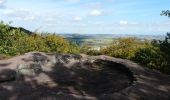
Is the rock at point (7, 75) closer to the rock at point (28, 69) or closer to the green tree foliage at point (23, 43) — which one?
the rock at point (28, 69)

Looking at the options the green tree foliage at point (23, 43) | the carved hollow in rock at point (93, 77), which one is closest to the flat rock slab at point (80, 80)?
the carved hollow in rock at point (93, 77)

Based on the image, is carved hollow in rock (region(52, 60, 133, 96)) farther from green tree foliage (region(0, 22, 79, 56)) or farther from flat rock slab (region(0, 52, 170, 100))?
green tree foliage (region(0, 22, 79, 56))

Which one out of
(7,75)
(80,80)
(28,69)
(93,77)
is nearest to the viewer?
(7,75)

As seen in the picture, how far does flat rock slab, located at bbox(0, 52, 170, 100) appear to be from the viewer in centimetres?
1162

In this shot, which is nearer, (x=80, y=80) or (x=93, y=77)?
(x=80, y=80)

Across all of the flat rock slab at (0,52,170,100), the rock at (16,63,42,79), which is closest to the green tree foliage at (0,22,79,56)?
the flat rock slab at (0,52,170,100)

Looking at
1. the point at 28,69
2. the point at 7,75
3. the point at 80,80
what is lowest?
the point at 80,80

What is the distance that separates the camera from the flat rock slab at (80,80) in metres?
11.6

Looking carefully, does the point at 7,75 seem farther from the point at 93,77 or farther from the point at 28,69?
the point at 93,77

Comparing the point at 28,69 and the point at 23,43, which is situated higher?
the point at 28,69

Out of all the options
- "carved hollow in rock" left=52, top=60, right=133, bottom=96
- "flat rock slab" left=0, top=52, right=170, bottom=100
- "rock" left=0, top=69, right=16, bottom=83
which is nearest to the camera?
"flat rock slab" left=0, top=52, right=170, bottom=100

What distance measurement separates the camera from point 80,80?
1330cm

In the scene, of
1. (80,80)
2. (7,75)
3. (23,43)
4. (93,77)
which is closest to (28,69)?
(7,75)

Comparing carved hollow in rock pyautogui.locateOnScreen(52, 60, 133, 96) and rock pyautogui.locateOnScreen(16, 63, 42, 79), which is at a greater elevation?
rock pyautogui.locateOnScreen(16, 63, 42, 79)
